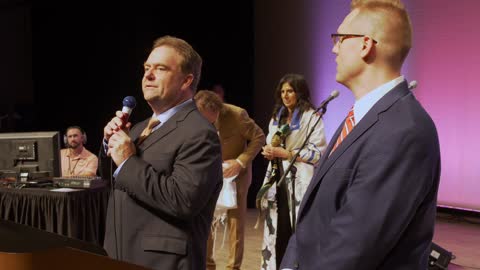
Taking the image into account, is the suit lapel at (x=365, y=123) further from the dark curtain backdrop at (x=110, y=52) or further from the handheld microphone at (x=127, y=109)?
the dark curtain backdrop at (x=110, y=52)

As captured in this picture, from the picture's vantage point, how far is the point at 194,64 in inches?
80.0

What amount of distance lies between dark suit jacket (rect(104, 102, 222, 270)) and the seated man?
3167 millimetres

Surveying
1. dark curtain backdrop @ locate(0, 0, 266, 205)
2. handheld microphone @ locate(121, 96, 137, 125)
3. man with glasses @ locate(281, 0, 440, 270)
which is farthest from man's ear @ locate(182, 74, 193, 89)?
dark curtain backdrop @ locate(0, 0, 266, 205)

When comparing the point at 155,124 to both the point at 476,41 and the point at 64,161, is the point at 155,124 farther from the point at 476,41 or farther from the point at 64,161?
the point at 476,41

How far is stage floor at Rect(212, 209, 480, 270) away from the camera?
5.03m

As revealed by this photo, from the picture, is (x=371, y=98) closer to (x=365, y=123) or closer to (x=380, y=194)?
(x=365, y=123)

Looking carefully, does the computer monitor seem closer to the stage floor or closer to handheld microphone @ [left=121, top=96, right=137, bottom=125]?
handheld microphone @ [left=121, top=96, right=137, bottom=125]

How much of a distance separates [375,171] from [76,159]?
429cm

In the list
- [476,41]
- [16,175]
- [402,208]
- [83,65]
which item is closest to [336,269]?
[402,208]

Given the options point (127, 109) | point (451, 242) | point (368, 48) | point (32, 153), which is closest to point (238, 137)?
point (32, 153)

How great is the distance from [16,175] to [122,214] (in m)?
2.09

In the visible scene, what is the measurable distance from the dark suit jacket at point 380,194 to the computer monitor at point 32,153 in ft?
7.96

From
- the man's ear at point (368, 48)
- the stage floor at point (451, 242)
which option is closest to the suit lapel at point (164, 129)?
the man's ear at point (368, 48)

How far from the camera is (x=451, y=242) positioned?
5918mm
